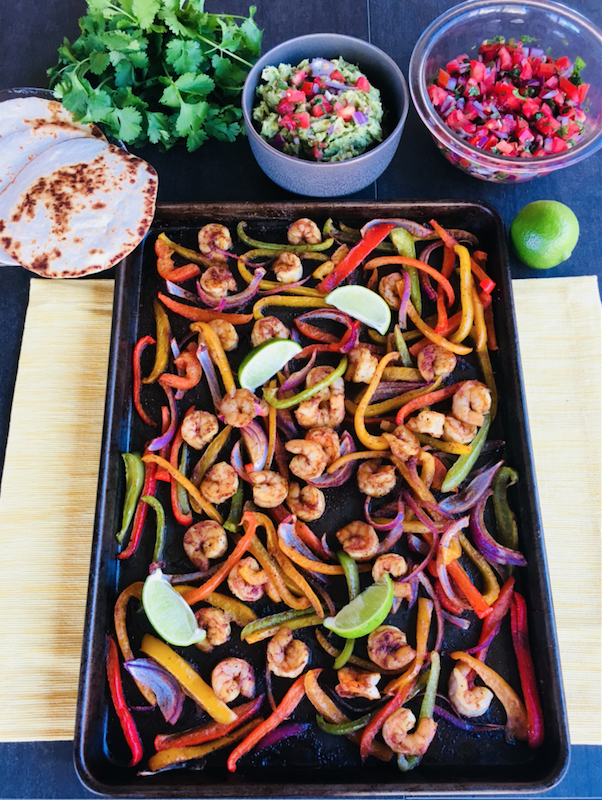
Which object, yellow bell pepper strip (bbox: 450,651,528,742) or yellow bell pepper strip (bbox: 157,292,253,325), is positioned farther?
yellow bell pepper strip (bbox: 157,292,253,325)

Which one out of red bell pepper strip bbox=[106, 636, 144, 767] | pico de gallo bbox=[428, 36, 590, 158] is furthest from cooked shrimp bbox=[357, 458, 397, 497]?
pico de gallo bbox=[428, 36, 590, 158]

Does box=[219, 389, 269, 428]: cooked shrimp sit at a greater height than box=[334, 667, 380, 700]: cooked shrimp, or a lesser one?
greater

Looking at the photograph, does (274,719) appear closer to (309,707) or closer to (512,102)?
(309,707)

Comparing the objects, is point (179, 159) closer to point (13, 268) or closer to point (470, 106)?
point (13, 268)

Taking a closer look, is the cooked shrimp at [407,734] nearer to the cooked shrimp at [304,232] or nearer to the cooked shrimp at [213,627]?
the cooked shrimp at [213,627]

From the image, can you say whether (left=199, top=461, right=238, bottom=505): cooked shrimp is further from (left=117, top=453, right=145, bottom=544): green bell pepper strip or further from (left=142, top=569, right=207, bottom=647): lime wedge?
(left=142, top=569, right=207, bottom=647): lime wedge

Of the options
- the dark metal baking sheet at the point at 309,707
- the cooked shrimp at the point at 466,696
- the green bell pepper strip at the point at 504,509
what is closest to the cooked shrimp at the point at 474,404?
the dark metal baking sheet at the point at 309,707
